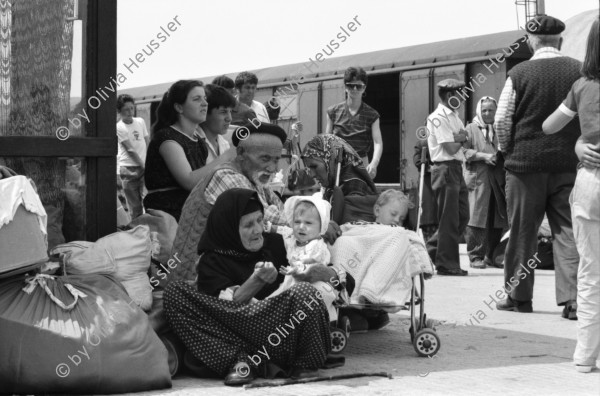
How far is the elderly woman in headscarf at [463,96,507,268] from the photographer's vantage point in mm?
12836

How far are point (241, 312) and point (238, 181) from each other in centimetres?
97

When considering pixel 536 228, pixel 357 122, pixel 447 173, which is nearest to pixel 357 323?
pixel 536 228

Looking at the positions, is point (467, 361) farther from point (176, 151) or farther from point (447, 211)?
point (447, 211)

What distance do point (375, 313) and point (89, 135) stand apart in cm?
233

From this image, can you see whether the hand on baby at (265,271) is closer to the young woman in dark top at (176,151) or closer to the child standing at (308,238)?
the child standing at (308,238)

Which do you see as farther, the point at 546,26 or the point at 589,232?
the point at 546,26

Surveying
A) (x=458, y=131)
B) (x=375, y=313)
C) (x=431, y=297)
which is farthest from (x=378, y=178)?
(x=375, y=313)

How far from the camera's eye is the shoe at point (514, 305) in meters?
8.87

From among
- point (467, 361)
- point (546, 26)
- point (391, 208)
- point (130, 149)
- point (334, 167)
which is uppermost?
point (546, 26)

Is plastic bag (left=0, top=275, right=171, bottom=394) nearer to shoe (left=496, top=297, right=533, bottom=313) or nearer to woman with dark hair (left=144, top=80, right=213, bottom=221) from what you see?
woman with dark hair (left=144, top=80, right=213, bottom=221)

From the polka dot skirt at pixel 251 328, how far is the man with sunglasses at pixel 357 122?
5235mm

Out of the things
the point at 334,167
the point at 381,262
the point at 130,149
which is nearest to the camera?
the point at 381,262

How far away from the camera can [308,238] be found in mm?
6289

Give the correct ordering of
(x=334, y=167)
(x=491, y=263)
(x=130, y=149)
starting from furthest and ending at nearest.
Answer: (x=491, y=263) < (x=130, y=149) < (x=334, y=167)
